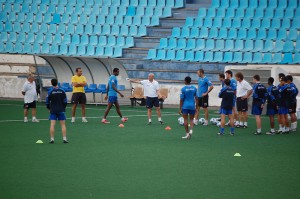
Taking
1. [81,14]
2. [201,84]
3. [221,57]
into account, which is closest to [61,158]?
[201,84]

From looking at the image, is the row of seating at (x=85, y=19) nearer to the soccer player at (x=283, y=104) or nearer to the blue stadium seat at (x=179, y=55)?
the blue stadium seat at (x=179, y=55)

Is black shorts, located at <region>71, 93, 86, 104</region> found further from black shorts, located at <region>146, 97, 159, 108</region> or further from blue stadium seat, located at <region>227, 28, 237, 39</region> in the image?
blue stadium seat, located at <region>227, 28, 237, 39</region>

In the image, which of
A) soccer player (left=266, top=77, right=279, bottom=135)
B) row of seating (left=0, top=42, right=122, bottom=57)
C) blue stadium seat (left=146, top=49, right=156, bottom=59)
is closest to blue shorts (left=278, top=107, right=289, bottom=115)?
soccer player (left=266, top=77, right=279, bottom=135)

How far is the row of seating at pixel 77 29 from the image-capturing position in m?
39.9

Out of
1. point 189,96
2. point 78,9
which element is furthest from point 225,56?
point 189,96

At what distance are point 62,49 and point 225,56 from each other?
10.2 meters

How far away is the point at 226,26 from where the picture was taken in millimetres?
37531

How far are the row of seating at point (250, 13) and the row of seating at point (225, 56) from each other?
2553 millimetres

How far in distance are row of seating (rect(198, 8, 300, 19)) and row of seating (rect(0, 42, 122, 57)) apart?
17.9 feet

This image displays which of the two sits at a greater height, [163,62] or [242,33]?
[242,33]

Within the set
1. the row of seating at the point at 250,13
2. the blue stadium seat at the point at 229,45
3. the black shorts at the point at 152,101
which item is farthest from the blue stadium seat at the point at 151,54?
the black shorts at the point at 152,101

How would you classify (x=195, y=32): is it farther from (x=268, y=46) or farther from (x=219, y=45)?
(x=268, y=46)

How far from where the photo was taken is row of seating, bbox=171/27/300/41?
118 feet

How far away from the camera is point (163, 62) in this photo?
38.1 meters
